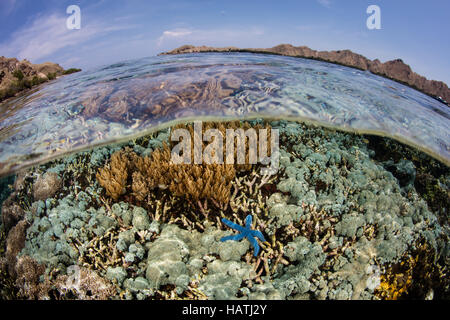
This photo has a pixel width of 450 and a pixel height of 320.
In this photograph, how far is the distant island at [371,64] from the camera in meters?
9.43

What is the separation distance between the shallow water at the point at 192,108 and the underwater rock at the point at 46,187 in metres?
1.24

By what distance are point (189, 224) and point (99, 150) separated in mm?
3566

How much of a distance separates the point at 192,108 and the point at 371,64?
10453 mm

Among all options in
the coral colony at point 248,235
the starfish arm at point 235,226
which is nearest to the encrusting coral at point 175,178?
the starfish arm at point 235,226

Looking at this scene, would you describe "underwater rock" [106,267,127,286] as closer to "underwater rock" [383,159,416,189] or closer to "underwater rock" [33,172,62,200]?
"underwater rock" [33,172,62,200]

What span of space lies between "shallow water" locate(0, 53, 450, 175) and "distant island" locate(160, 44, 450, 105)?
309cm

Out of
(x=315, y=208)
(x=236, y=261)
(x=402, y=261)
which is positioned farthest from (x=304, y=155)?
(x=236, y=261)

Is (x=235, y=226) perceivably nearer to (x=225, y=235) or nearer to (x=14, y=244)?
(x=225, y=235)

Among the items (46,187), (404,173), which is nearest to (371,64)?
(404,173)

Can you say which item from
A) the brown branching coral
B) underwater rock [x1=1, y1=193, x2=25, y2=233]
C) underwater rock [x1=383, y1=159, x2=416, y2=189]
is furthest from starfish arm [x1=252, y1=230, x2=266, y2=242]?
underwater rock [x1=1, y1=193, x2=25, y2=233]

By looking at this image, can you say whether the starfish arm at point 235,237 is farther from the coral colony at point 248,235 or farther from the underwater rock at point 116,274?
the underwater rock at point 116,274

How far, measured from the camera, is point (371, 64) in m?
10.4

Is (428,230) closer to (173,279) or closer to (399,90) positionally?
(173,279)

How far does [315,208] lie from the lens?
3869mm
